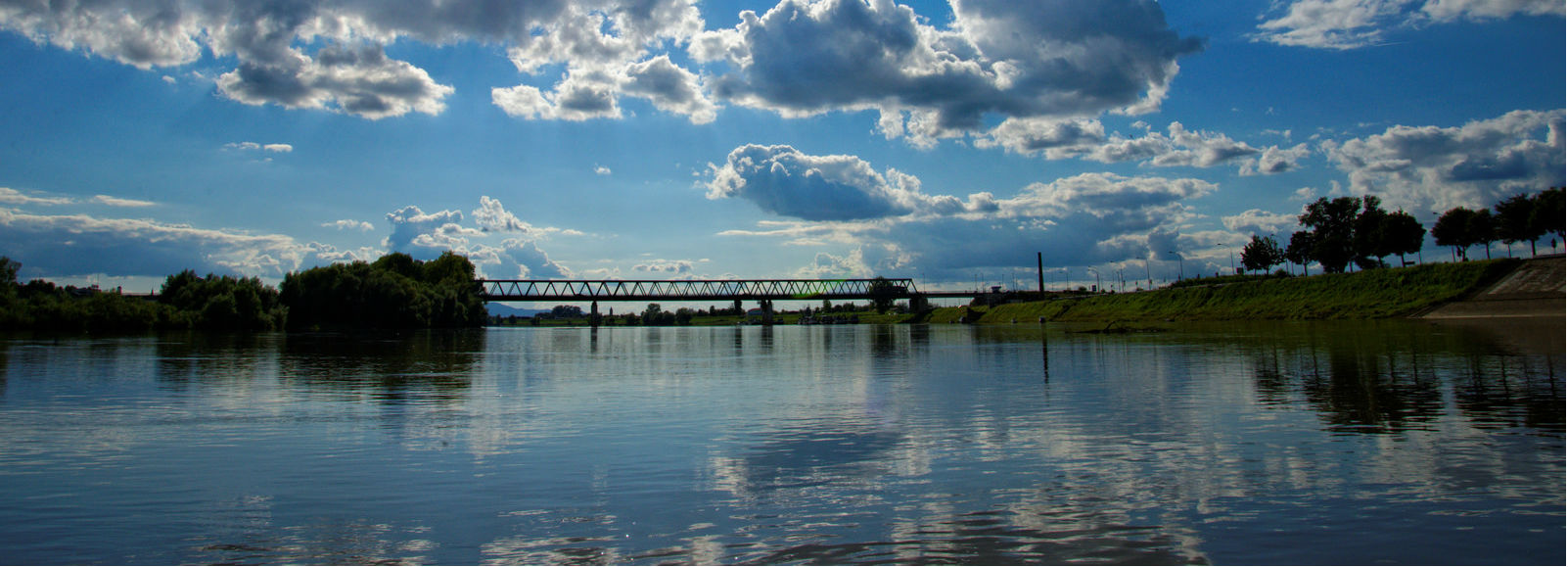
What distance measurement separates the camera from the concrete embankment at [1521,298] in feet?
297

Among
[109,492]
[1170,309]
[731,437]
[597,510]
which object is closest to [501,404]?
[731,437]

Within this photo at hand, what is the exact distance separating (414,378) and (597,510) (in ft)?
95.8

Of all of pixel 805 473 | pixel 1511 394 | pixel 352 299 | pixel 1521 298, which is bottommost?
pixel 1511 394

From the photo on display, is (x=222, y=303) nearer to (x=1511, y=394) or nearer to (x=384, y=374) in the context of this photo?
(x=384, y=374)

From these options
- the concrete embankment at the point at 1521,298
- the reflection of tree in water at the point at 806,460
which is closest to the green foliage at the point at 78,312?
the reflection of tree in water at the point at 806,460

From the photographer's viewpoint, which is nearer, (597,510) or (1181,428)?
(597,510)

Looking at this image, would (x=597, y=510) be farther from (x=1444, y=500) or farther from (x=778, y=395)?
(x=778, y=395)

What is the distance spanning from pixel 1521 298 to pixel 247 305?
171287mm

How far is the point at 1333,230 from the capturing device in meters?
162

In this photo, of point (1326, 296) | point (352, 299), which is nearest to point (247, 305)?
point (352, 299)

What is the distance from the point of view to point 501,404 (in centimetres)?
→ 2733

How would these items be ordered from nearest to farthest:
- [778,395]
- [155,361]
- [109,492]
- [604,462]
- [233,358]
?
[109,492] < [604,462] < [778,395] < [155,361] < [233,358]

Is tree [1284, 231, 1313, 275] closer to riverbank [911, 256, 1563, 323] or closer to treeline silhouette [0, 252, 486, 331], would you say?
riverbank [911, 256, 1563, 323]

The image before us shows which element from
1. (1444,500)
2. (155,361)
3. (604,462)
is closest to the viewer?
Answer: (1444,500)
